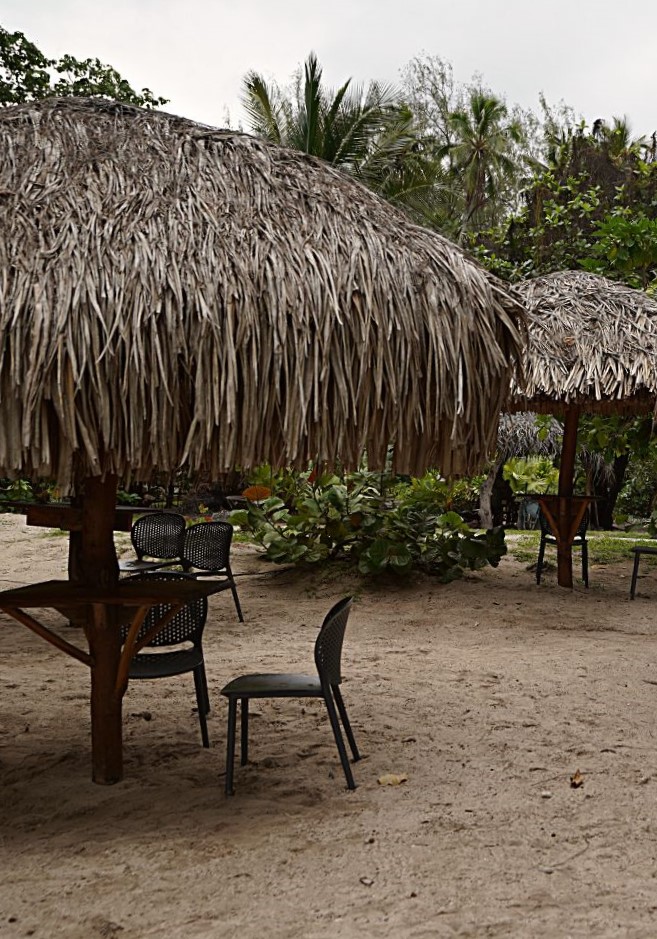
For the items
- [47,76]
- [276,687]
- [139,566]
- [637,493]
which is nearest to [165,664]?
[276,687]

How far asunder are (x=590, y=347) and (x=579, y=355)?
13 cm

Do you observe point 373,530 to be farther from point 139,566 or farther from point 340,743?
point 340,743

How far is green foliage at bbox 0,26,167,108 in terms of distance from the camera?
13352 millimetres

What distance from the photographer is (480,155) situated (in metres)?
23.4

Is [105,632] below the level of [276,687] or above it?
above

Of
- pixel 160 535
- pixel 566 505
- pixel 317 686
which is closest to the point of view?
pixel 317 686

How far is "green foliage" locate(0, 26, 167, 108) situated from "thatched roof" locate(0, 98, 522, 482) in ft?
35.4

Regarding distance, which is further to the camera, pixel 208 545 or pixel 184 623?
pixel 208 545

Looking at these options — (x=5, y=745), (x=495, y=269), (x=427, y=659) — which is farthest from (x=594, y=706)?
(x=495, y=269)

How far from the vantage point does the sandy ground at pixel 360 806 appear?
2.55 metres

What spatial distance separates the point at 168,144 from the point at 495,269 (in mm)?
9536

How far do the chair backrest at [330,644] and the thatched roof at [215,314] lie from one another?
60cm

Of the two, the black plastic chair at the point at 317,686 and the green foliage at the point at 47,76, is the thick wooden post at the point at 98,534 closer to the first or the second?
the black plastic chair at the point at 317,686

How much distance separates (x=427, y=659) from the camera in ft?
19.0
